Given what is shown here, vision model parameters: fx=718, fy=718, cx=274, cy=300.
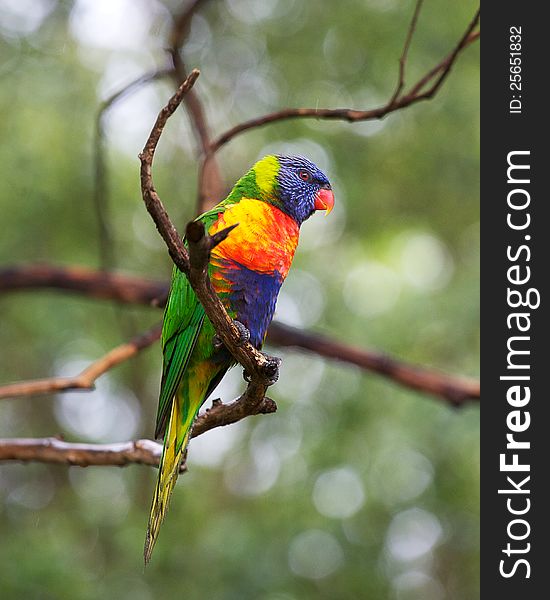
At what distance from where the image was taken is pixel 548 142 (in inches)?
116

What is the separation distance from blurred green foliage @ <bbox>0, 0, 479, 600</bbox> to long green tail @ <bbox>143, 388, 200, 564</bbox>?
8.40 feet

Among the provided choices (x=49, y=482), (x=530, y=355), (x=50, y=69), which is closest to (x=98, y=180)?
(x=530, y=355)

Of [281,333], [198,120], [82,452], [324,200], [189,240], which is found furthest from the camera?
[281,333]

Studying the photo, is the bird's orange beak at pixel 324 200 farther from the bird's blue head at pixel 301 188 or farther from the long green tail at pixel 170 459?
the long green tail at pixel 170 459

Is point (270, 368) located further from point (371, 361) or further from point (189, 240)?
point (371, 361)

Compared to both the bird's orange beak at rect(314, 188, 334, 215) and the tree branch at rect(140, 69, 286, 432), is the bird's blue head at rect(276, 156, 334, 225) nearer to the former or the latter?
the bird's orange beak at rect(314, 188, 334, 215)

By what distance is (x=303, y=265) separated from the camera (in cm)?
596

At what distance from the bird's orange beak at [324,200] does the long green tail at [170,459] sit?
0.91 m

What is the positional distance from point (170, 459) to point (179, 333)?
0.41 metres

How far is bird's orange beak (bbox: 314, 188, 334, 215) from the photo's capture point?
8.95ft

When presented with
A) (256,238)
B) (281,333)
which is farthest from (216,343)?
(281,333)

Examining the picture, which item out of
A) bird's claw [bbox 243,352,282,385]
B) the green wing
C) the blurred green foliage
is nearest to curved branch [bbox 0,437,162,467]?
the green wing

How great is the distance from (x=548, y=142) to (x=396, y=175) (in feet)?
8.70

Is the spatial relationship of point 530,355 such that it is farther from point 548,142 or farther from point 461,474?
point 461,474
